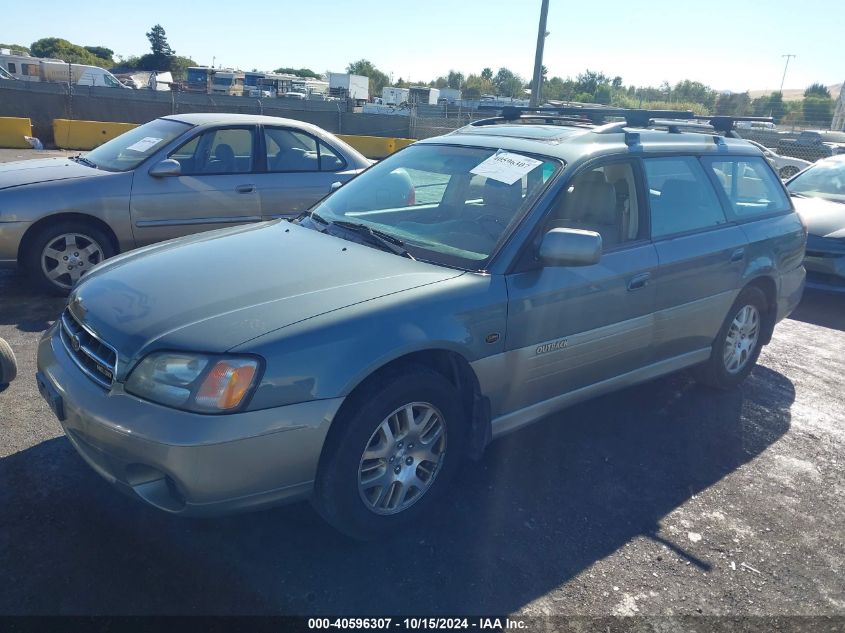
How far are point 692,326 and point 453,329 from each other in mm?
2072

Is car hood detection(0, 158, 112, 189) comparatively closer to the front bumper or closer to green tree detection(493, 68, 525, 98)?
the front bumper

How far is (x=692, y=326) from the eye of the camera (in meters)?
4.37

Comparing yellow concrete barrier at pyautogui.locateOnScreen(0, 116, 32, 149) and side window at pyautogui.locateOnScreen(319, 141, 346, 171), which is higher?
side window at pyautogui.locateOnScreen(319, 141, 346, 171)

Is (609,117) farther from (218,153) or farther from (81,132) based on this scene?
(81,132)

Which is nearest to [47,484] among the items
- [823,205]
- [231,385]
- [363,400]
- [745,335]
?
[231,385]

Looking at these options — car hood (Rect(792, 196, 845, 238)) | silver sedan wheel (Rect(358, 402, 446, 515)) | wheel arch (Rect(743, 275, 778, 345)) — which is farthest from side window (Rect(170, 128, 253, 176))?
car hood (Rect(792, 196, 845, 238))

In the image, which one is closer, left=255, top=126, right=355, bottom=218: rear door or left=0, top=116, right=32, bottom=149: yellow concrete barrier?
left=255, top=126, right=355, bottom=218: rear door

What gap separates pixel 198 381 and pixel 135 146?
4.76 metres

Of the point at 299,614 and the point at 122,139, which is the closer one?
the point at 299,614

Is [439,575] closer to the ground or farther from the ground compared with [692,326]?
closer to the ground

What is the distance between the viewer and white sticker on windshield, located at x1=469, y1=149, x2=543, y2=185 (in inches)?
144

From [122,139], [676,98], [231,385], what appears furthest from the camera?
[676,98]

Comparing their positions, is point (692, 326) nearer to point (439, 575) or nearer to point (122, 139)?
point (439, 575)

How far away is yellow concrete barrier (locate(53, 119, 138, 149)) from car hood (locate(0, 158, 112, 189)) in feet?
37.8
